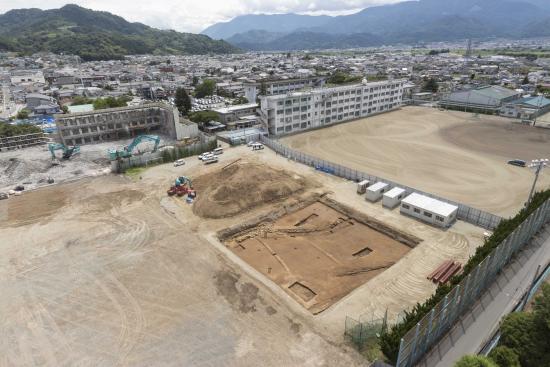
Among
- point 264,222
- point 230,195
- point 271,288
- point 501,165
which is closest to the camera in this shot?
point 271,288

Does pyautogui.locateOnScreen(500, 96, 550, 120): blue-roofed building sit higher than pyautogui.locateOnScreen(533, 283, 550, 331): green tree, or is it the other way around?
pyautogui.locateOnScreen(533, 283, 550, 331): green tree

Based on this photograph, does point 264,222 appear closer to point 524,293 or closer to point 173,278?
point 173,278

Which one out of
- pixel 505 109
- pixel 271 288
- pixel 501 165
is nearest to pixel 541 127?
pixel 505 109

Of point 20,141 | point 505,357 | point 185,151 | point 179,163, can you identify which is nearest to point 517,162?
point 505,357

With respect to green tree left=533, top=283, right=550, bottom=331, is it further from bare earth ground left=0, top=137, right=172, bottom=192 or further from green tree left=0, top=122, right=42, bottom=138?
green tree left=0, top=122, right=42, bottom=138

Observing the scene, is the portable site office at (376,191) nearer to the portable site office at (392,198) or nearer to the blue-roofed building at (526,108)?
the portable site office at (392,198)

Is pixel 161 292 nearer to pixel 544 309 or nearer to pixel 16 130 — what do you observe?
pixel 544 309

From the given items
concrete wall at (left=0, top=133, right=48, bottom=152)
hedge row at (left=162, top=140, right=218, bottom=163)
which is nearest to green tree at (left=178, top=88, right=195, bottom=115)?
hedge row at (left=162, top=140, right=218, bottom=163)
